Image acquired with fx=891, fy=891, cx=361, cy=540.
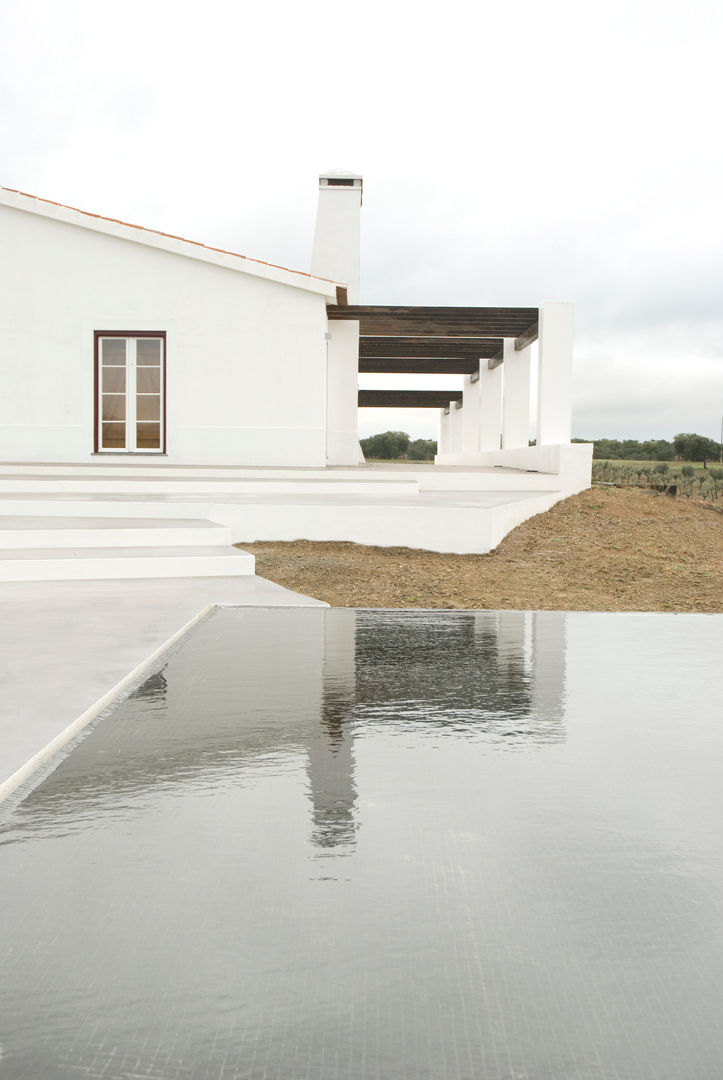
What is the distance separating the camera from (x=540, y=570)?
984 centimetres

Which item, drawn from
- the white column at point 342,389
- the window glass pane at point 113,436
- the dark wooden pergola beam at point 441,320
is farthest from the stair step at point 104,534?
the white column at point 342,389

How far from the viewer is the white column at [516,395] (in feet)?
58.7

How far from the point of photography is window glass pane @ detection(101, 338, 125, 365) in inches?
558

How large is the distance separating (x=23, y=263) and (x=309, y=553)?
7.73 m

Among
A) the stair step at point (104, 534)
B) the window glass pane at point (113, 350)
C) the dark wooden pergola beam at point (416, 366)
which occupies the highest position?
the dark wooden pergola beam at point (416, 366)

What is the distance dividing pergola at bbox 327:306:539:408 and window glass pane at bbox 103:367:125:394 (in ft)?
12.4

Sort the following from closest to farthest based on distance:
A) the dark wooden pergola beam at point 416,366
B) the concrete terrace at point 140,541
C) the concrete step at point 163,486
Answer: the concrete terrace at point 140,541 → the concrete step at point 163,486 → the dark wooden pergola beam at point 416,366

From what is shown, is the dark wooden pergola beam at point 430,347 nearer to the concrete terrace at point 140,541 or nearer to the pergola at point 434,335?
the pergola at point 434,335

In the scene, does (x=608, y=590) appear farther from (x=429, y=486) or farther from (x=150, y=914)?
(x=150, y=914)

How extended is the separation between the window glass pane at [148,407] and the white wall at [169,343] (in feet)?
0.78

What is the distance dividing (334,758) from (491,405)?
19.6m

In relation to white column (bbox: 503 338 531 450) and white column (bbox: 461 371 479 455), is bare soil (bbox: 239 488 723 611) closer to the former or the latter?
white column (bbox: 503 338 531 450)

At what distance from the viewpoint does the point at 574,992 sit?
1.56 m

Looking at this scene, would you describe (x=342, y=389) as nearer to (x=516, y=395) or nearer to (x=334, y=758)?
(x=516, y=395)
